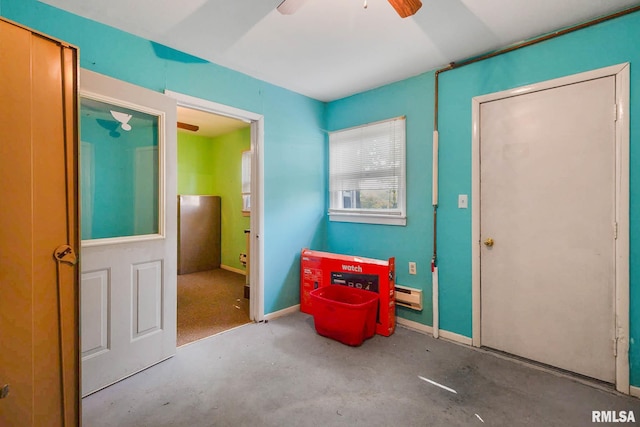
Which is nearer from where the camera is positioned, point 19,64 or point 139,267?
point 19,64

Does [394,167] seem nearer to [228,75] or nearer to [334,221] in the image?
[334,221]

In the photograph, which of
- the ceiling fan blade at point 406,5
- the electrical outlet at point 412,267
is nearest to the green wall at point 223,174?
the electrical outlet at point 412,267

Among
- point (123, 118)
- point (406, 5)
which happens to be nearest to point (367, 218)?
point (406, 5)

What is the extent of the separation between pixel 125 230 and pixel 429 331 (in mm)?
2640

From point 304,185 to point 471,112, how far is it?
1.78 m

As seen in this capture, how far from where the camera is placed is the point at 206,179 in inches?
215

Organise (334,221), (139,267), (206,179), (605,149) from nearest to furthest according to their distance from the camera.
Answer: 1. (605,149)
2. (139,267)
3. (334,221)
4. (206,179)

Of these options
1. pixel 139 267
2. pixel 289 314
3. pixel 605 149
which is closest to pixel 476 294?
pixel 605 149

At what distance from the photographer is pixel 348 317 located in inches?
93.4

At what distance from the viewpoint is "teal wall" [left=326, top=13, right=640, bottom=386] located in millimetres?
1798

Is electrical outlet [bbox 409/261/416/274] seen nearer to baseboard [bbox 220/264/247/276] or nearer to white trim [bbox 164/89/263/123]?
white trim [bbox 164/89/263/123]

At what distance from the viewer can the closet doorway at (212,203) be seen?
4.42 meters

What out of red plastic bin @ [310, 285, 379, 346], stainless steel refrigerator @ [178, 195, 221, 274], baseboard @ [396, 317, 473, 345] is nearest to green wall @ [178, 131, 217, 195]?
stainless steel refrigerator @ [178, 195, 221, 274]

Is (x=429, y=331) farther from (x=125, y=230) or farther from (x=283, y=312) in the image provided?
(x=125, y=230)
